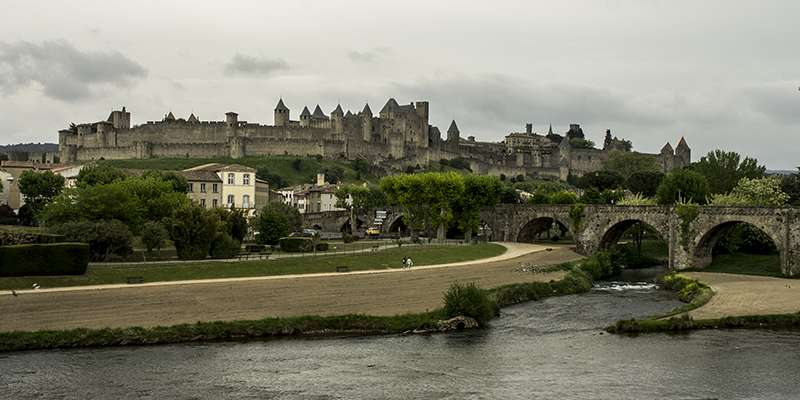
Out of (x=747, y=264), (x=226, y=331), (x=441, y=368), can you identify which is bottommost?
(x=441, y=368)

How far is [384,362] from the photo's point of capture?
2870 cm

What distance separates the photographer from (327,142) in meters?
160

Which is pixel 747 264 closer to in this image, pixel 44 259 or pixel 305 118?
pixel 44 259

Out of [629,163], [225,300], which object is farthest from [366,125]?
[225,300]

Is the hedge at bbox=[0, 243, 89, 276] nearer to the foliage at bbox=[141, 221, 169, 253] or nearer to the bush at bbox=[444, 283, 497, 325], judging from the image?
the foliage at bbox=[141, 221, 169, 253]

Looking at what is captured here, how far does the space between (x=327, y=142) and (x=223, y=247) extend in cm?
11002

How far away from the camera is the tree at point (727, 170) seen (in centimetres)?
8894

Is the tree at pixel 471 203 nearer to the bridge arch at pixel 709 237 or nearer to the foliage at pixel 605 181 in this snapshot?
the bridge arch at pixel 709 237

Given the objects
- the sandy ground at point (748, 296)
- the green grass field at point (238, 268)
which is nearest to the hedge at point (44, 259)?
the green grass field at point (238, 268)

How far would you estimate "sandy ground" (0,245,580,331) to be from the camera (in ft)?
109

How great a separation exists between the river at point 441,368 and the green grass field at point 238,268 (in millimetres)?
9483

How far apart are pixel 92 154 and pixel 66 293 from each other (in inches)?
5332

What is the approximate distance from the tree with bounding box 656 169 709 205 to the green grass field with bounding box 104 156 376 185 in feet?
218

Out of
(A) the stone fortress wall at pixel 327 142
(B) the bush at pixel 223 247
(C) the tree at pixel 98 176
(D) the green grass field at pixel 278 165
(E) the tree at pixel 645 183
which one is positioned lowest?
(B) the bush at pixel 223 247
